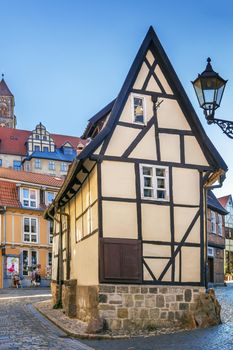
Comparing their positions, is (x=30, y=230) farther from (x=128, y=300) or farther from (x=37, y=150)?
(x=37, y=150)

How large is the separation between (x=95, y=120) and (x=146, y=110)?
242cm

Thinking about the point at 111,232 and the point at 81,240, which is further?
the point at 81,240

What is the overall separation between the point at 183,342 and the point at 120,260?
3742 mm

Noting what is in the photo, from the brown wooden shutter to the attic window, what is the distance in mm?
3951

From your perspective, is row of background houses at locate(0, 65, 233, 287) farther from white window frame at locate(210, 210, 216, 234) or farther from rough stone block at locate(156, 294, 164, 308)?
rough stone block at locate(156, 294, 164, 308)

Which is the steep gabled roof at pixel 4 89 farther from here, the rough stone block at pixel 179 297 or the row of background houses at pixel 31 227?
the rough stone block at pixel 179 297

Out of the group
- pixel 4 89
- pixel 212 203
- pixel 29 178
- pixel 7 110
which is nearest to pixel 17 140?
pixel 7 110

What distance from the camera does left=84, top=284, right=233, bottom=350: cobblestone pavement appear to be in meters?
12.4

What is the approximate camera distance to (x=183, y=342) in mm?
13148

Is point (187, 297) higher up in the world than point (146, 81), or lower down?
lower down

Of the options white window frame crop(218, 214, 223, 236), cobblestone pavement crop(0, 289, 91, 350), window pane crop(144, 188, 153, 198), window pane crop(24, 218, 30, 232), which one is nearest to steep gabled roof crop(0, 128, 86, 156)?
window pane crop(24, 218, 30, 232)

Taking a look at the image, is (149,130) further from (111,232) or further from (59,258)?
(59,258)

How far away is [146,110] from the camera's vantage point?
1791 cm

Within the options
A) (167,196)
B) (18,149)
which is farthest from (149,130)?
(18,149)
